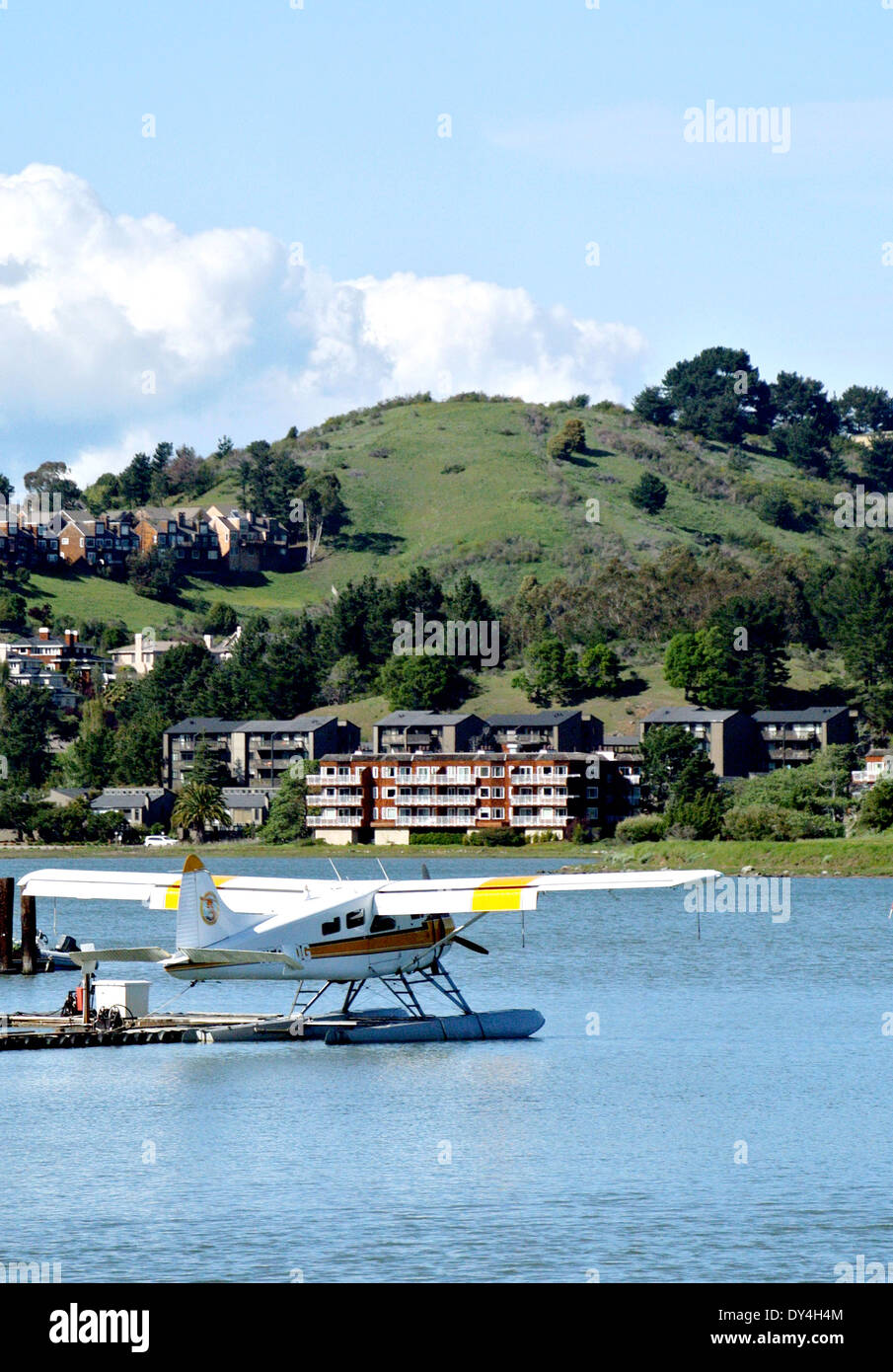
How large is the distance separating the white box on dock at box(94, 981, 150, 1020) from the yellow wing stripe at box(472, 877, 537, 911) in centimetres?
651

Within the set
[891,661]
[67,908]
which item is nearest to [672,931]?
[67,908]

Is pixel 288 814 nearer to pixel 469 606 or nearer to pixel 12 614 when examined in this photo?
pixel 469 606

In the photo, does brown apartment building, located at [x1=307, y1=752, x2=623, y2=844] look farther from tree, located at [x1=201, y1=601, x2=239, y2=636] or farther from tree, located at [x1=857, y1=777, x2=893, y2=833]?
tree, located at [x1=201, y1=601, x2=239, y2=636]

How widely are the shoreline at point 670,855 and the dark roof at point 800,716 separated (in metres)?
24.7

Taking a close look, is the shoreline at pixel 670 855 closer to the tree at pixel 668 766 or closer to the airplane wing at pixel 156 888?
the tree at pixel 668 766

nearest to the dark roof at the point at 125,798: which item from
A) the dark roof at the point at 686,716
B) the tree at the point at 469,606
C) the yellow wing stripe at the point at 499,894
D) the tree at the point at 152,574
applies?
the dark roof at the point at 686,716

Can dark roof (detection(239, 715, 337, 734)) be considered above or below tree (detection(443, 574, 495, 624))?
below

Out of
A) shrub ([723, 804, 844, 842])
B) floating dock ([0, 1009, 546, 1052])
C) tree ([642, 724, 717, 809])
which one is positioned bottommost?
floating dock ([0, 1009, 546, 1052])

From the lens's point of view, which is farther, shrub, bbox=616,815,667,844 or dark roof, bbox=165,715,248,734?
dark roof, bbox=165,715,248,734

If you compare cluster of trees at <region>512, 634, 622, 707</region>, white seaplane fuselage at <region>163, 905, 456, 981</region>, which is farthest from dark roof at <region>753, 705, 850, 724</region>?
white seaplane fuselage at <region>163, 905, 456, 981</region>

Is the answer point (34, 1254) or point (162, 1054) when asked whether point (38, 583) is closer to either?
point (162, 1054)

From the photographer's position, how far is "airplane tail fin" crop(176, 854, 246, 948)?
33.8 m

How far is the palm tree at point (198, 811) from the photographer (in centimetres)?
12112

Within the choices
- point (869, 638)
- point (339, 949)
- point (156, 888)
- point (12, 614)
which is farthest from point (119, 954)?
point (12, 614)
